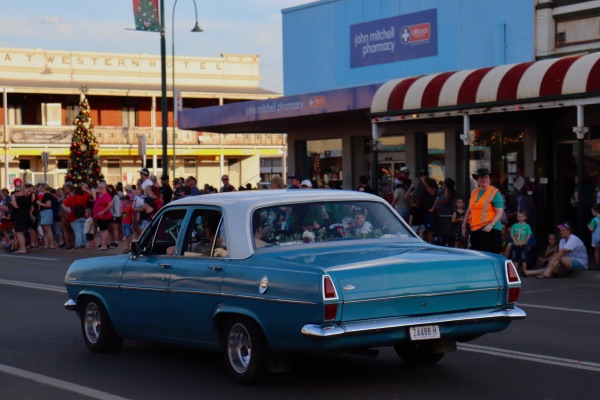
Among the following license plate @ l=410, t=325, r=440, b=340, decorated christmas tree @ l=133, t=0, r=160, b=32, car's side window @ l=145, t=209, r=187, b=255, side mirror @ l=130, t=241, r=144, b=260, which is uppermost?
decorated christmas tree @ l=133, t=0, r=160, b=32

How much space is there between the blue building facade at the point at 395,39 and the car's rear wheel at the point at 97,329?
18.7 meters

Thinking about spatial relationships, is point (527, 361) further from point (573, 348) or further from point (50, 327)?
point (50, 327)

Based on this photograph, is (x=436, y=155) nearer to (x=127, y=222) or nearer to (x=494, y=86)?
(x=494, y=86)

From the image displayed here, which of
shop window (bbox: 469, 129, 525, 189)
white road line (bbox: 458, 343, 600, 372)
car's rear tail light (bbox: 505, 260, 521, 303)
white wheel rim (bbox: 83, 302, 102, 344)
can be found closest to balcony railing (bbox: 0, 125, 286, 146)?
shop window (bbox: 469, 129, 525, 189)

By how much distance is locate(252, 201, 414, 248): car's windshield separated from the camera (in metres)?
8.72

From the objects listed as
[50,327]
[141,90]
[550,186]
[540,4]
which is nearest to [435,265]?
[50,327]

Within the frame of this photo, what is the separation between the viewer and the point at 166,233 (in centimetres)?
967

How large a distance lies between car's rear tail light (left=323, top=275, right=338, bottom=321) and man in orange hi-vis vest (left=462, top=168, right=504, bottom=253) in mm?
7762

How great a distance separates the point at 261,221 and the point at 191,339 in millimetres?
1157

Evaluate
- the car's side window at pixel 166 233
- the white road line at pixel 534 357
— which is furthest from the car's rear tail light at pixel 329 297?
the white road line at pixel 534 357

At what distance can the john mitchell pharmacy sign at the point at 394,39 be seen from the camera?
30.3 metres

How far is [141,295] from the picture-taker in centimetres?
952

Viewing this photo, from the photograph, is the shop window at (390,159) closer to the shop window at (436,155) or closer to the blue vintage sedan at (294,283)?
the shop window at (436,155)

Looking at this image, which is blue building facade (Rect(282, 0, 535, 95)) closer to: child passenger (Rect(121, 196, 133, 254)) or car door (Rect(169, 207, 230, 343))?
child passenger (Rect(121, 196, 133, 254))
